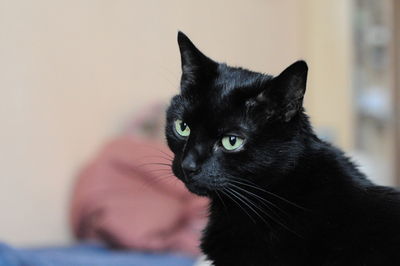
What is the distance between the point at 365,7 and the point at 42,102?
3.07m

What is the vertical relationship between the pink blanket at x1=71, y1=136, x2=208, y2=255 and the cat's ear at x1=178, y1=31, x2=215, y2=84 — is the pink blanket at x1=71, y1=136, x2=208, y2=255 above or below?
above

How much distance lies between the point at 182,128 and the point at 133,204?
3.30 feet

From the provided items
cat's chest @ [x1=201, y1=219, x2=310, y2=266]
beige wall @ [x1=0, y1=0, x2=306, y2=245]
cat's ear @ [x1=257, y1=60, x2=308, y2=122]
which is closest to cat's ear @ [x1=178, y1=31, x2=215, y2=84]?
cat's ear @ [x1=257, y1=60, x2=308, y2=122]

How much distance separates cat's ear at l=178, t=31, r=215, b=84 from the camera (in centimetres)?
105

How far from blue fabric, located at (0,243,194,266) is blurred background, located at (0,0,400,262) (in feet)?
0.56

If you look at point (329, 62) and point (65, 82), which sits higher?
point (329, 62)

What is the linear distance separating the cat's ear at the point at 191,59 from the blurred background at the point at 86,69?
743 millimetres

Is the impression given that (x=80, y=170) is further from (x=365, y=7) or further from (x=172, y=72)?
(x=365, y=7)

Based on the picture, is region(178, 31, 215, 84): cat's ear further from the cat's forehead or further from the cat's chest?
the cat's chest

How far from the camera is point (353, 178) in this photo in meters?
1.01

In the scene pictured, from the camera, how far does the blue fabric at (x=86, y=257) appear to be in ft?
4.83

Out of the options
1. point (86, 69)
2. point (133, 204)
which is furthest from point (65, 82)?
point (133, 204)

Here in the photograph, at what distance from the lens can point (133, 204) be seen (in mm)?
2000

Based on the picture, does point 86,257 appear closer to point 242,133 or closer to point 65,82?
point 65,82
